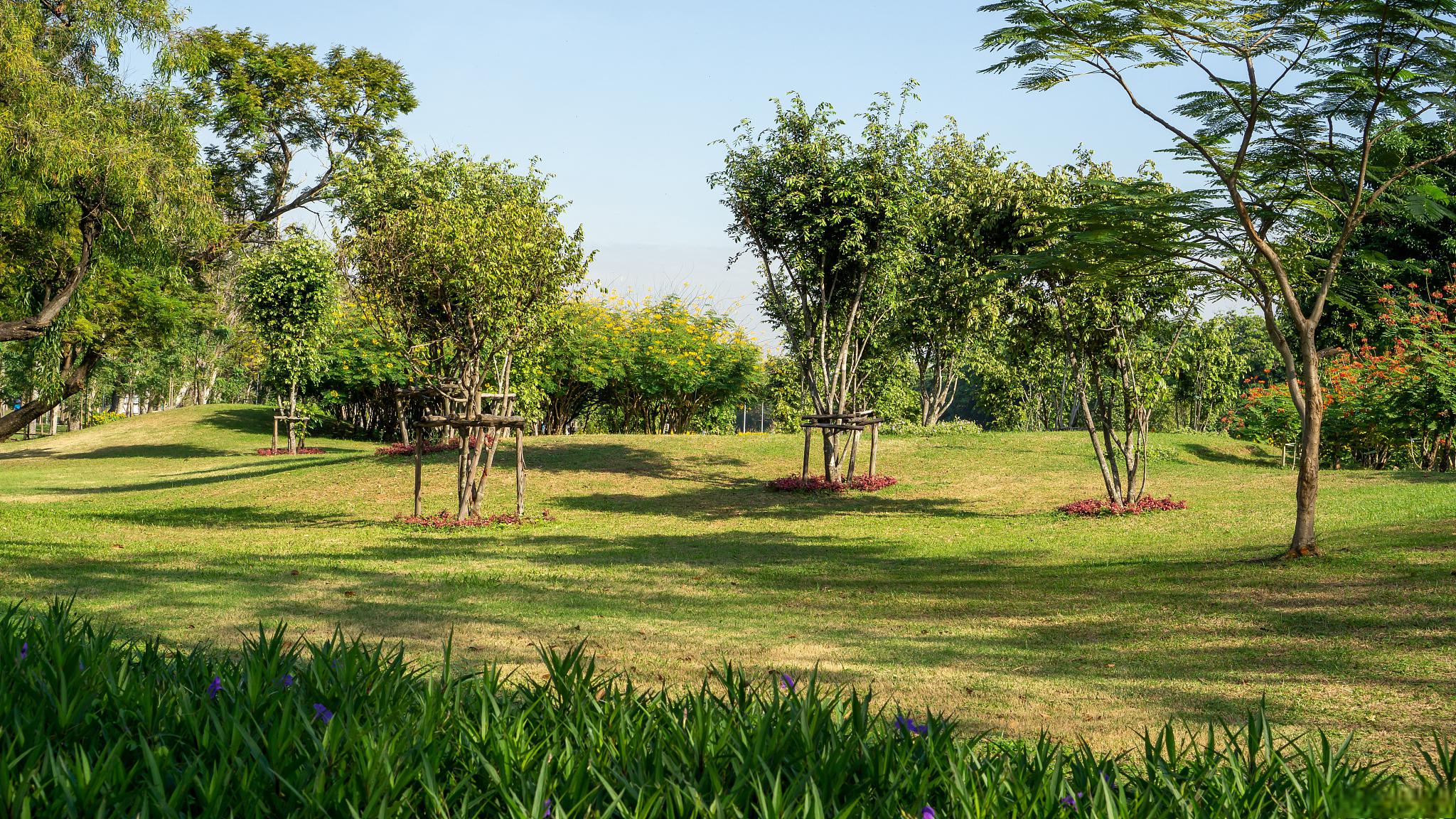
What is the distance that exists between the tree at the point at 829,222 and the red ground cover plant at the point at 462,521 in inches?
253

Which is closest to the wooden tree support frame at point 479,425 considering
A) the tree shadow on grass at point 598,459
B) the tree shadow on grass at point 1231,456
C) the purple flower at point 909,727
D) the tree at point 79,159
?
the tree at point 79,159

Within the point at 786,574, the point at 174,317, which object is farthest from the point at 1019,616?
the point at 174,317

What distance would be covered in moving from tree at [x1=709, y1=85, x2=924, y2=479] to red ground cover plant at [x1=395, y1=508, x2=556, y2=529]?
6.42 m

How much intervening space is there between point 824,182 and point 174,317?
38.4 feet

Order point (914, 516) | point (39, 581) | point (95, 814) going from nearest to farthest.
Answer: point (95, 814) < point (39, 581) < point (914, 516)

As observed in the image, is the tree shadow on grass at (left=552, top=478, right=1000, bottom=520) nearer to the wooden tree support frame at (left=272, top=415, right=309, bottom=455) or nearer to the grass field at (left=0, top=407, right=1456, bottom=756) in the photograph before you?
the grass field at (left=0, top=407, right=1456, bottom=756)

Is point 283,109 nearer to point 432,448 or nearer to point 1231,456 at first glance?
point 432,448

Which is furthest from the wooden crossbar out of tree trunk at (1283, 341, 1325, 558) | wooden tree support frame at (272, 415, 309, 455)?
wooden tree support frame at (272, 415, 309, 455)

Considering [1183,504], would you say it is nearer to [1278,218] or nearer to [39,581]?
[1278,218]

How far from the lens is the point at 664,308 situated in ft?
108

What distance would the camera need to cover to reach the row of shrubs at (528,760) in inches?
103

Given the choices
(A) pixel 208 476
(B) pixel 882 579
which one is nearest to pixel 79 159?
(B) pixel 882 579

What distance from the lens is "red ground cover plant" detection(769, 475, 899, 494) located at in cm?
1986

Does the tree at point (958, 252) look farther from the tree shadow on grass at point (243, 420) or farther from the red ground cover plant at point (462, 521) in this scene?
the tree shadow on grass at point (243, 420)
